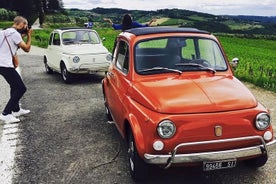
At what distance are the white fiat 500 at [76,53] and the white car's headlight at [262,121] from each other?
7.90m

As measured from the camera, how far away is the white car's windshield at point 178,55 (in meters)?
5.39

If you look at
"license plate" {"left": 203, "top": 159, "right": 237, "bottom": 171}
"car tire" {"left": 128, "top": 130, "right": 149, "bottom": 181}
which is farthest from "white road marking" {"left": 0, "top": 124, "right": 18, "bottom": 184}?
"license plate" {"left": 203, "top": 159, "right": 237, "bottom": 171}

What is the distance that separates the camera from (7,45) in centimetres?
714

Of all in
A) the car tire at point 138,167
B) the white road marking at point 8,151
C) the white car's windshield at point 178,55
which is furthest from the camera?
the white car's windshield at point 178,55

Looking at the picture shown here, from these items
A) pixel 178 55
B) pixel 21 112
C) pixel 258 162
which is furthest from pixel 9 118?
pixel 258 162

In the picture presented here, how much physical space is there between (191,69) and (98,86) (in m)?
6.40

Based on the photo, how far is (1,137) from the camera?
6508mm

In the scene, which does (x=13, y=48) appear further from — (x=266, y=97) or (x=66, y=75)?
(x=266, y=97)

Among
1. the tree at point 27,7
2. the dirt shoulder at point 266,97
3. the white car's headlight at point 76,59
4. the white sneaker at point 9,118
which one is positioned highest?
the white car's headlight at point 76,59

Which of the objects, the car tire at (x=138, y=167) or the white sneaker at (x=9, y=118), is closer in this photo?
the car tire at (x=138, y=167)

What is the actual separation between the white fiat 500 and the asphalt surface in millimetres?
2316

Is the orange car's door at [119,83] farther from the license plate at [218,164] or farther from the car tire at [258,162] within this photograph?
the car tire at [258,162]

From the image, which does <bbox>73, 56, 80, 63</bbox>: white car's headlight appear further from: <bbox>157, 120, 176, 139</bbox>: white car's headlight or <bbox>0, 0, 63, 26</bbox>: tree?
<bbox>0, 0, 63, 26</bbox>: tree

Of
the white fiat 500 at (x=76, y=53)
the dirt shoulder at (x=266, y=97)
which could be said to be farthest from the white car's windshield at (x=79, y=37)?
the dirt shoulder at (x=266, y=97)
